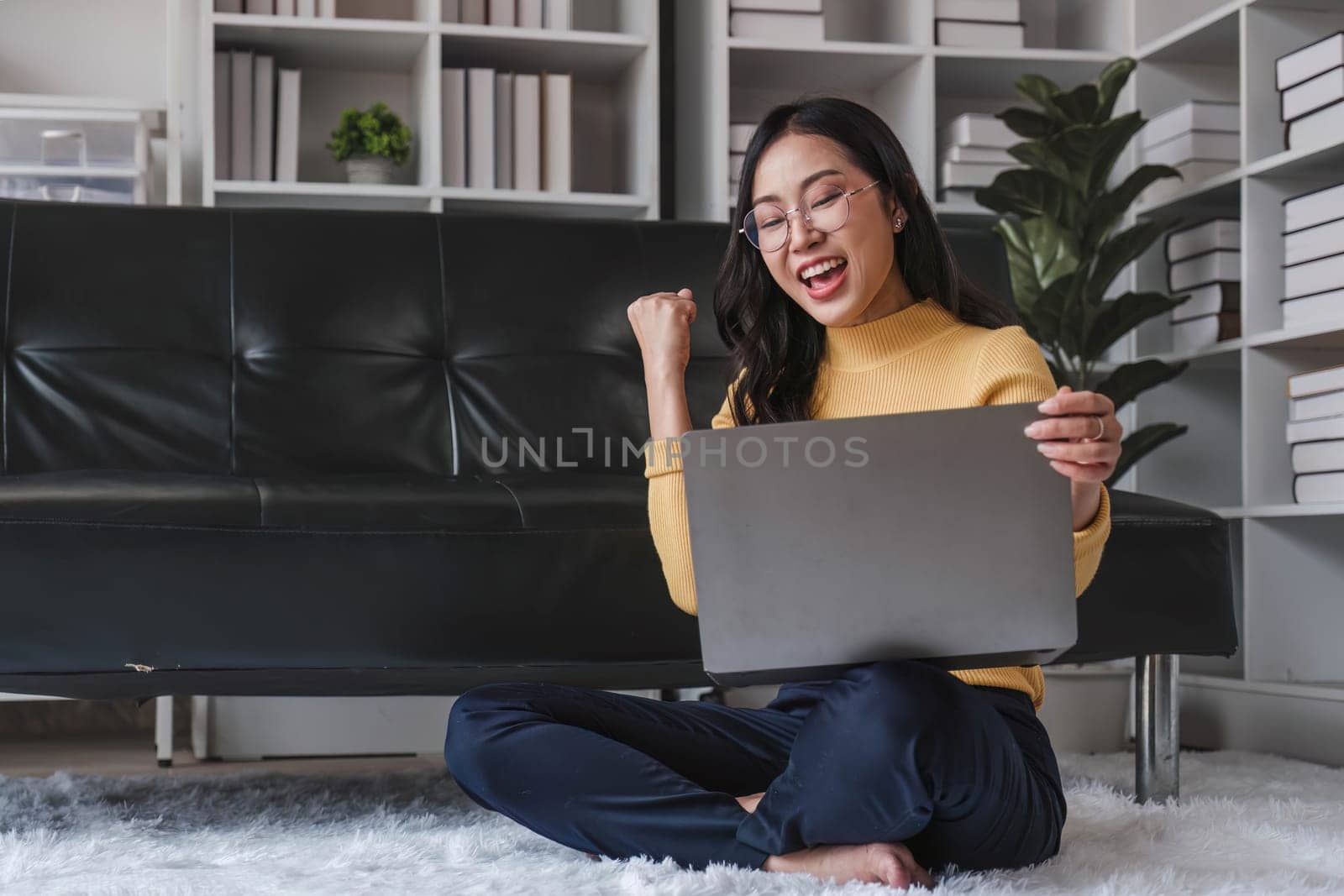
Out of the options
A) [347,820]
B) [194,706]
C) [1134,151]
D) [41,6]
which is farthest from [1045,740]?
[41,6]

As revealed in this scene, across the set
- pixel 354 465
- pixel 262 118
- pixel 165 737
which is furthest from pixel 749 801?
pixel 262 118

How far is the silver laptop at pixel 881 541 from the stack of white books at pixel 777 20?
2003 millimetres

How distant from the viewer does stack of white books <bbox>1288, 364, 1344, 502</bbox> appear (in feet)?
7.85

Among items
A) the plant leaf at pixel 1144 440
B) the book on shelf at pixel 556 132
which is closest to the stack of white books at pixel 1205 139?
the plant leaf at pixel 1144 440

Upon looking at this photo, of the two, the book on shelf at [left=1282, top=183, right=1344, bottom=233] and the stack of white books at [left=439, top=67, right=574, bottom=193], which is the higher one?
the stack of white books at [left=439, top=67, right=574, bottom=193]

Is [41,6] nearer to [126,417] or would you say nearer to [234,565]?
[126,417]

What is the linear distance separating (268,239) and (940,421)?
53.1 inches

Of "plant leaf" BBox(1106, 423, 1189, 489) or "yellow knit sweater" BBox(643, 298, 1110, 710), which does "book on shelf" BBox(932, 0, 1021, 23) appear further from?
"yellow knit sweater" BBox(643, 298, 1110, 710)

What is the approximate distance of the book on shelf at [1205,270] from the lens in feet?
8.91

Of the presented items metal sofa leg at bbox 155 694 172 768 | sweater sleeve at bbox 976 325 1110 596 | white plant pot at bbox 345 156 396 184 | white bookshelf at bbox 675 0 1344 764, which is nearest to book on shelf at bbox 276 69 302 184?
A: white plant pot at bbox 345 156 396 184

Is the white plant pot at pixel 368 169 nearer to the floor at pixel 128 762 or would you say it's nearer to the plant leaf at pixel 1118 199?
the floor at pixel 128 762

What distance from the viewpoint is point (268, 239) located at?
2.12 metres

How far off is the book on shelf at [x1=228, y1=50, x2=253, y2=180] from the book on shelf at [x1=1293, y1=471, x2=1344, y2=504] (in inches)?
82.0

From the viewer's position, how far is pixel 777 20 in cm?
295
